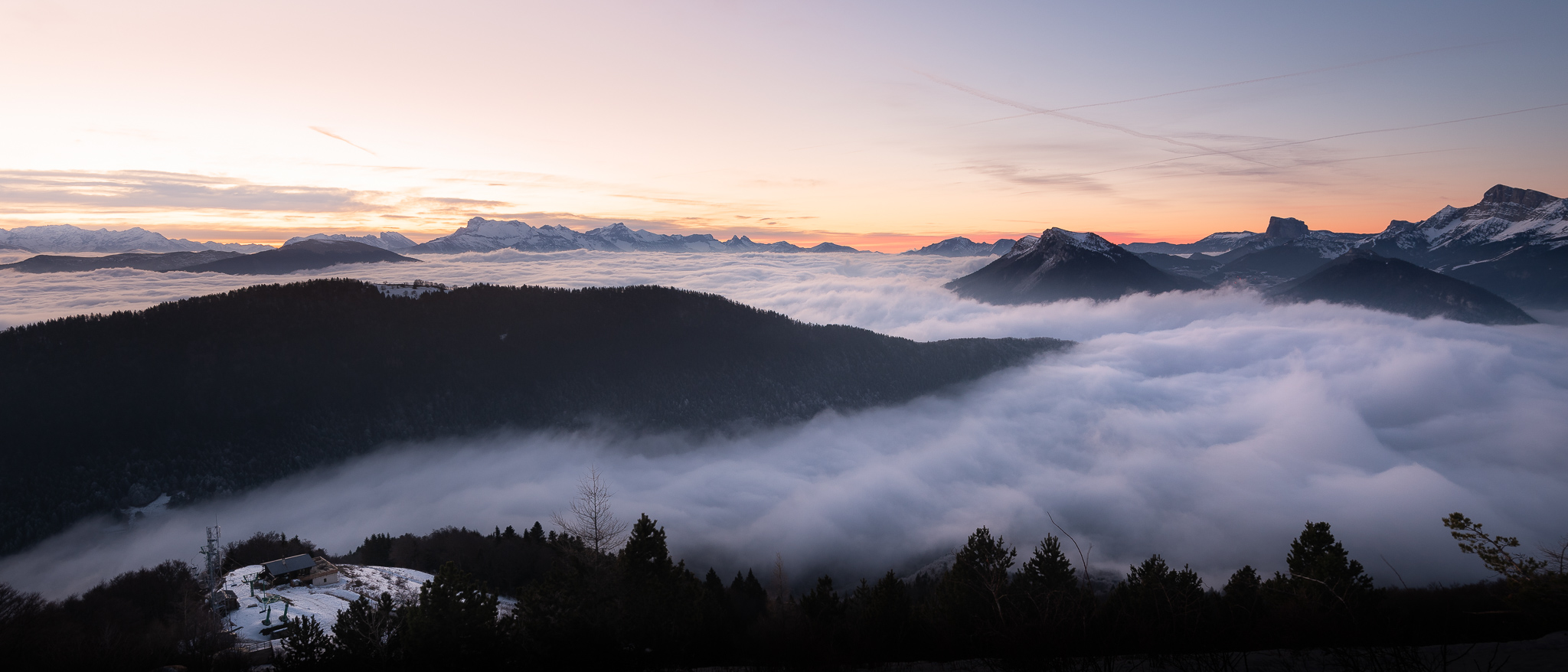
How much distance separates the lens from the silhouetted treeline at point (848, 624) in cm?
1895

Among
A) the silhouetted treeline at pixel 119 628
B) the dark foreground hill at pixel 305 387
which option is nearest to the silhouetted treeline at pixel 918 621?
the silhouetted treeline at pixel 119 628

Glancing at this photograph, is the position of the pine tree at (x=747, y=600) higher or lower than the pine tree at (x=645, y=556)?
lower

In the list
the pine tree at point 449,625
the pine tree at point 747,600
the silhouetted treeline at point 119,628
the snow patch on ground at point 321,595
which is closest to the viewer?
the silhouetted treeline at point 119,628

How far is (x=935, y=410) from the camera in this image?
641 feet

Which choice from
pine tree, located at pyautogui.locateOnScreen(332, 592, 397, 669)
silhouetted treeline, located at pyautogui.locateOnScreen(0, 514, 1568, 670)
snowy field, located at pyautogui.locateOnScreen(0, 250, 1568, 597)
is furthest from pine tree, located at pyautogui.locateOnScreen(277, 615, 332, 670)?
snowy field, located at pyautogui.locateOnScreen(0, 250, 1568, 597)

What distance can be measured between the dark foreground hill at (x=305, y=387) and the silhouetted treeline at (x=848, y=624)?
385 ft

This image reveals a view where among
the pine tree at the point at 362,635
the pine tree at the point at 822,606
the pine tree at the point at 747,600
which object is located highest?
the pine tree at the point at 362,635

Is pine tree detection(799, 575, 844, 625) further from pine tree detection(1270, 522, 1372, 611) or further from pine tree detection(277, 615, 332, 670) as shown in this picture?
pine tree detection(1270, 522, 1372, 611)

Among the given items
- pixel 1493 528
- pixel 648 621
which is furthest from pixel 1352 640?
pixel 1493 528

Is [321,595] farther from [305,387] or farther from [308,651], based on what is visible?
[305,387]

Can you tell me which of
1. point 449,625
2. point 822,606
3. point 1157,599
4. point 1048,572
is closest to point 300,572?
point 449,625

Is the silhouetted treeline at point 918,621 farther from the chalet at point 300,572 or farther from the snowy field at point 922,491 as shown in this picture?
the snowy field at point 922,491

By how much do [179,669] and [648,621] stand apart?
57.4ft

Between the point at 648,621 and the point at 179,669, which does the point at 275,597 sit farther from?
the point at 648,621
